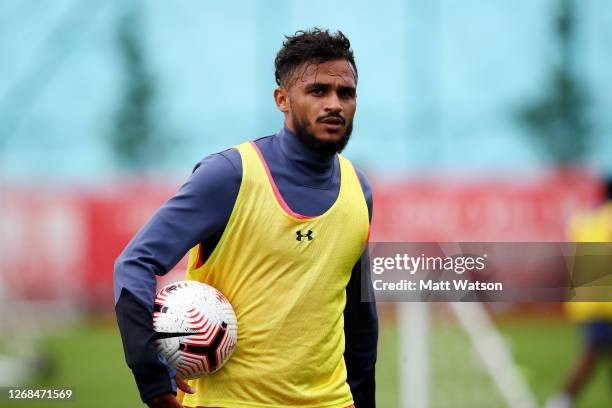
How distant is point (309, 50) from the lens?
3.67 meters

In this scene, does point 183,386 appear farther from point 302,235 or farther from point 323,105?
point 323,105

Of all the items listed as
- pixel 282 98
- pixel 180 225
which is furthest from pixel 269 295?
pixel 282 98

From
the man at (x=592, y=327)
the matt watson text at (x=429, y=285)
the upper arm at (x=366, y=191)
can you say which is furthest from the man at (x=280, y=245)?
the man at (x=592, y=327)

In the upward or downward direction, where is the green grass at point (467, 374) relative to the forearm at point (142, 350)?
upward

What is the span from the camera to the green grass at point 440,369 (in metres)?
9.48

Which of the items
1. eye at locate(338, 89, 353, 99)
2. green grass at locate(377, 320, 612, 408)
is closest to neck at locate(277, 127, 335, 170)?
eye at locate(338, 89, 353, 99)

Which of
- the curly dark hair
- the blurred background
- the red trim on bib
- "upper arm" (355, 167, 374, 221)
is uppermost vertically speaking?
the blurred background

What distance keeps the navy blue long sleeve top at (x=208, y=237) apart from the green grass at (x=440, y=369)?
5192mm

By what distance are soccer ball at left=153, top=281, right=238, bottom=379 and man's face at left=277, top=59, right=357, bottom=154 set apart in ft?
2.22

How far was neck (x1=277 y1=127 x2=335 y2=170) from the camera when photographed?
3.65 metres

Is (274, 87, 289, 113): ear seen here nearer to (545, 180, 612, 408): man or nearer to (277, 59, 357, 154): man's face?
(277, 59, 357, 154): man's face

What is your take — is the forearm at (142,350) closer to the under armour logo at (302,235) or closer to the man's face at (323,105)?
the under armour logo at (302,235)

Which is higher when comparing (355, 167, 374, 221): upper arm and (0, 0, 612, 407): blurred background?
(0, 0, 612, 407): blurred background

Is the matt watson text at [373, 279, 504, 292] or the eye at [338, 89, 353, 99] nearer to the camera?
the eye at [338, 89, 353, 99]
